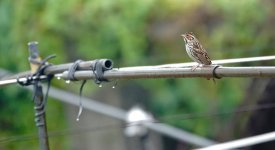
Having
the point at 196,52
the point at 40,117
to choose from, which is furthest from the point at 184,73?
Result: the point at 40,117

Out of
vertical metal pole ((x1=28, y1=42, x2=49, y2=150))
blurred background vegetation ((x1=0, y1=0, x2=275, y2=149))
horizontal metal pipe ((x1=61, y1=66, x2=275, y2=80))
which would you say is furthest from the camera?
blurred background vegetation ((x1=0, y1=0, x2=275, y2=149))

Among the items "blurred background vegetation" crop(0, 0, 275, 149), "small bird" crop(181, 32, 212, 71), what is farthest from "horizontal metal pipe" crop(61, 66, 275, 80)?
"blurred background vegetation" crop(0, 0, 275, 149)

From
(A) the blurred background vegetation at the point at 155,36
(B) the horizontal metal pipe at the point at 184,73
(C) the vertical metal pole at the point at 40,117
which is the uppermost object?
(A) the blurred background vegetation at the point at 155,36

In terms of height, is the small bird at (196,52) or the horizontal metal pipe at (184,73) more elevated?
the small bird at (196,52)

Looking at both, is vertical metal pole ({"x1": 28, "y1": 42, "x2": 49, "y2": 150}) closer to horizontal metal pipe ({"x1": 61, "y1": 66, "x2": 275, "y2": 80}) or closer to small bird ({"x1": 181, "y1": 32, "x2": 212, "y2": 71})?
horizontal metal pipe ({"x1": 61, "y1": 66, "x2": 275, "y2": 80})

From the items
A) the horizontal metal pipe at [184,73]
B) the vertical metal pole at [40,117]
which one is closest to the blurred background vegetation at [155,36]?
the vertical metal pole at [40,117]

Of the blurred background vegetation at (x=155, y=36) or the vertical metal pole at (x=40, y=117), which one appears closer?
the vertical metal pole at (x=40, y=117)

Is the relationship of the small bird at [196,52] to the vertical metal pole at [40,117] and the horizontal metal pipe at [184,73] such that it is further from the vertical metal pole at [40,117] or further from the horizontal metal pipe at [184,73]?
the vertical metal pole at [40,117]

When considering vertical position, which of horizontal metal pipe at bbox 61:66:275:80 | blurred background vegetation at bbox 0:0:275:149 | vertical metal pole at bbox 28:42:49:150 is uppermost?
blurred background vegetation at bbox 0:0:275:149
